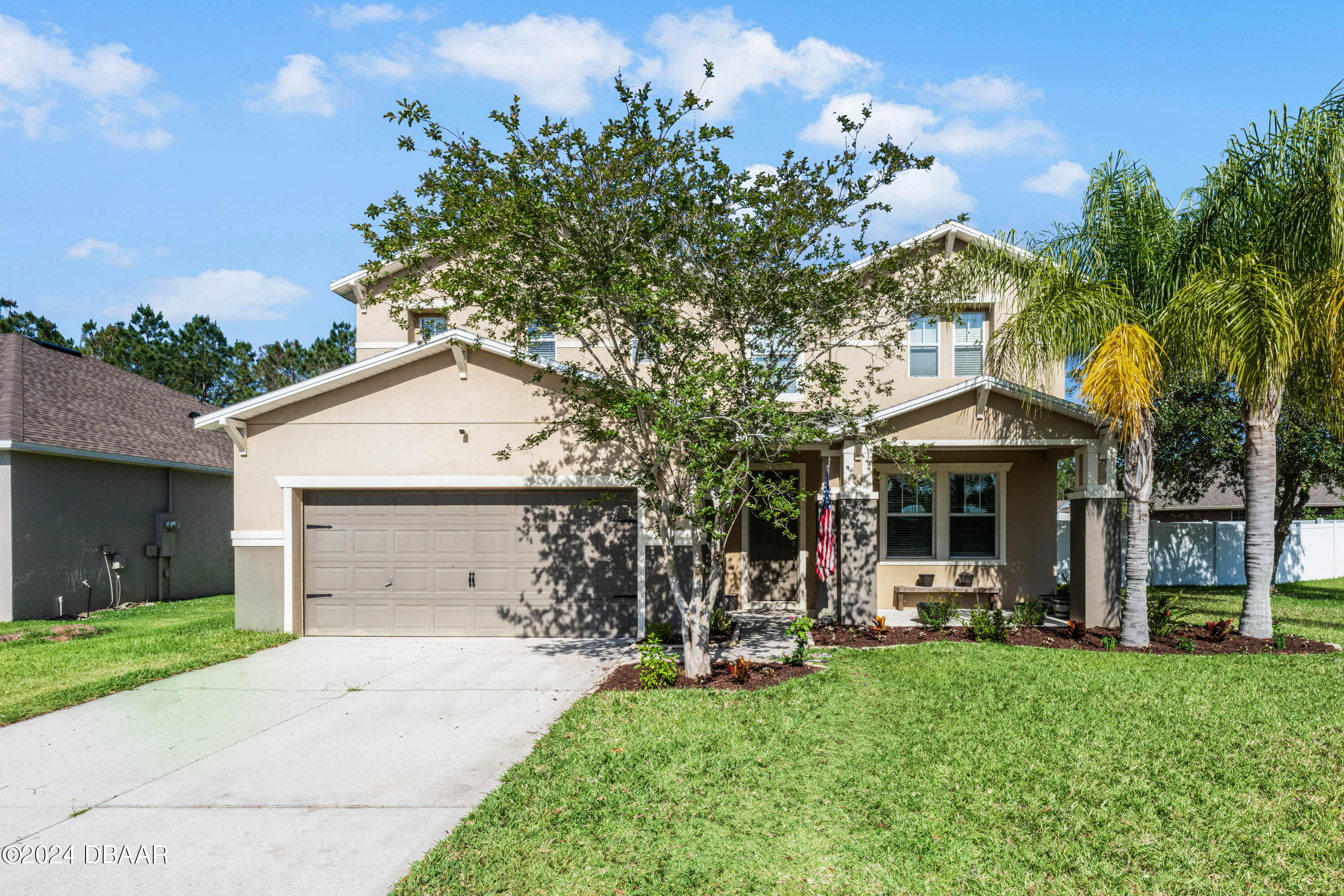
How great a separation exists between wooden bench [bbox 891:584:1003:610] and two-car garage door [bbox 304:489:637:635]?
5.16 meters

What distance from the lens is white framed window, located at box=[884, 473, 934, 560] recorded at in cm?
1470

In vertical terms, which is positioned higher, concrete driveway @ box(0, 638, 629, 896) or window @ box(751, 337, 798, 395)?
window @ box(751, 337, 798, 395)

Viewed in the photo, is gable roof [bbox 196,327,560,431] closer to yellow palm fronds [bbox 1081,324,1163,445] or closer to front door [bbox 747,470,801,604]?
front door [bbox 747,470,801,604]

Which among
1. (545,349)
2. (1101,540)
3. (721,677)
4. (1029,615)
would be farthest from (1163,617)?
(545,349)

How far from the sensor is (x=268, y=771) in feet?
20.9

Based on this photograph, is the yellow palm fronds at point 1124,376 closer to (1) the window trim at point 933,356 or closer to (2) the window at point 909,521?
(1) the window trim at point 933,356

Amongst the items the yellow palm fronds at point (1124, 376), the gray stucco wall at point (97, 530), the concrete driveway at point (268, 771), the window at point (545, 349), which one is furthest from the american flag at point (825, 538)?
the gray stucco wall at point (97, 530)

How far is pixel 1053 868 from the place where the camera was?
15.1 feet

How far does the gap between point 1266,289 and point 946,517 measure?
254 inches

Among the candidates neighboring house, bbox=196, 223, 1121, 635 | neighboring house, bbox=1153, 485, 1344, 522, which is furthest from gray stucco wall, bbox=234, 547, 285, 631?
neighboring house, bbox=1153, 485, 1344, 522

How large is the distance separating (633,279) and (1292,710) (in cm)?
719

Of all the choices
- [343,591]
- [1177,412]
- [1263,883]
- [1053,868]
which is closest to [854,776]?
[1053,868]

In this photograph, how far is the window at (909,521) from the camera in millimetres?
14703

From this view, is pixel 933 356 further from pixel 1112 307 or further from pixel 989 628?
pixel 989 628
